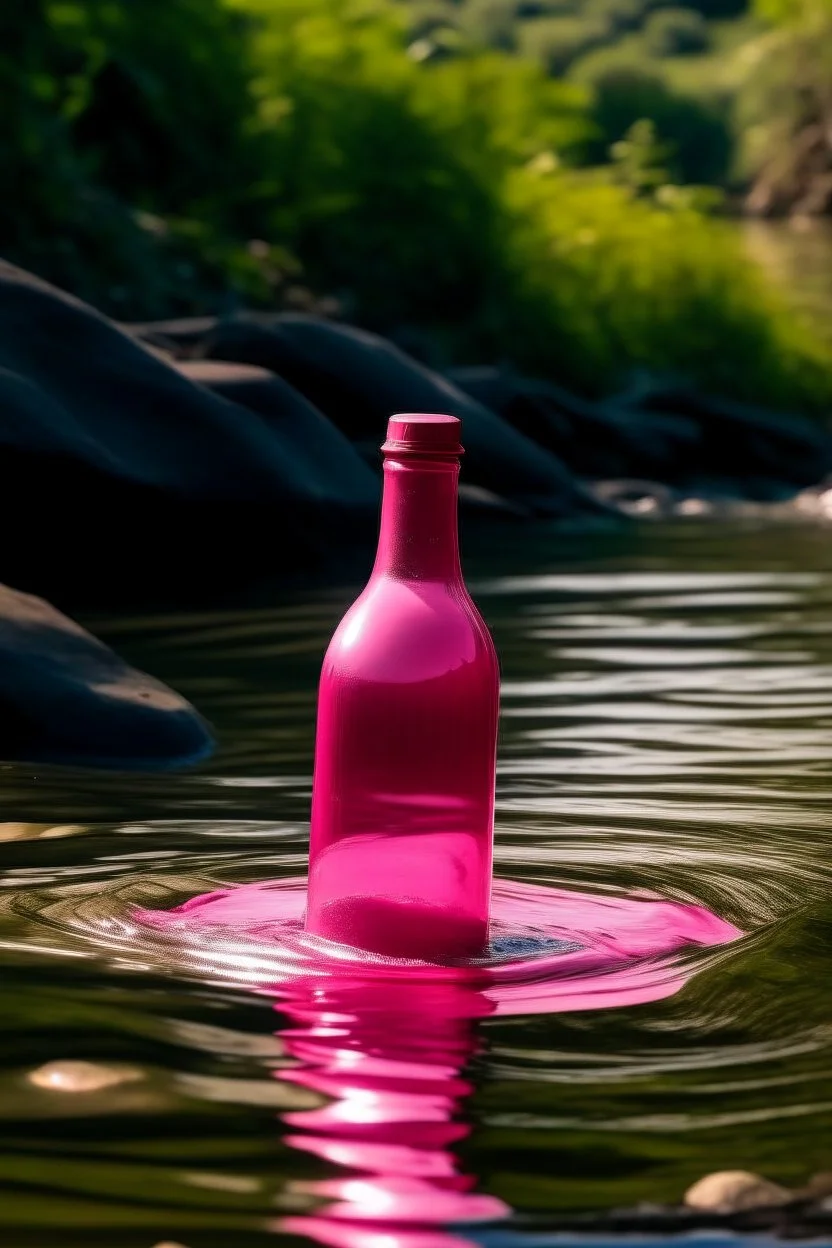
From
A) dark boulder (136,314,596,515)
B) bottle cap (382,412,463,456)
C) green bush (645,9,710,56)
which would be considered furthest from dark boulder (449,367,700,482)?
green bush (645,9,710,56)

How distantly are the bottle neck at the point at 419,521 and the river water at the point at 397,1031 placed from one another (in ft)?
1.84

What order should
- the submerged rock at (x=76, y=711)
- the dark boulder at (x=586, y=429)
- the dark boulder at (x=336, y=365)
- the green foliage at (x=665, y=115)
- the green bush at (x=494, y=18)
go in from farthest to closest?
1. the green bush at (x=494, y=18)
2. the green foliage at (x=665, y=115)
3. the dark boulder at (x=586, y=429)
4. the dark boulder at (x=336, y=365)
5. the submerged rock at (x=76, y=711)

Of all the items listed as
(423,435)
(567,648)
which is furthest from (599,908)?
(567,648)

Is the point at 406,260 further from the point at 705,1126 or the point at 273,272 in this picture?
the point at 705,1126

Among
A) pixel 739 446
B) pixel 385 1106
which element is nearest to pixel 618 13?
pixel 739 446

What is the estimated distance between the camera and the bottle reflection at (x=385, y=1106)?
2.22 metres

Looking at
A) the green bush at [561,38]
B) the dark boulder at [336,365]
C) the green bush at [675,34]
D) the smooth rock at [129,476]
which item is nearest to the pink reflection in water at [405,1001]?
the smooth rock at [129,476]

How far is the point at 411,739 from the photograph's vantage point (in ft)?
10.1

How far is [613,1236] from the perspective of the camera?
2.20 metres

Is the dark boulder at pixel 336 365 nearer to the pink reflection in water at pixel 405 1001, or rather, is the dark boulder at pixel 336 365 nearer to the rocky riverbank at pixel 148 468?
the rocky riverbank at pixel 148 468

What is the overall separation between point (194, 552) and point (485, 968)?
5537mm

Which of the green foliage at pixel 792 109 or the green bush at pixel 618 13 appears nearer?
the green foliage at pixel 792 109

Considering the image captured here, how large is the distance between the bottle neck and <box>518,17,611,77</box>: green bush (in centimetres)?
10320

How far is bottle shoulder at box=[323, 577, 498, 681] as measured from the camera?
3.09 meters
